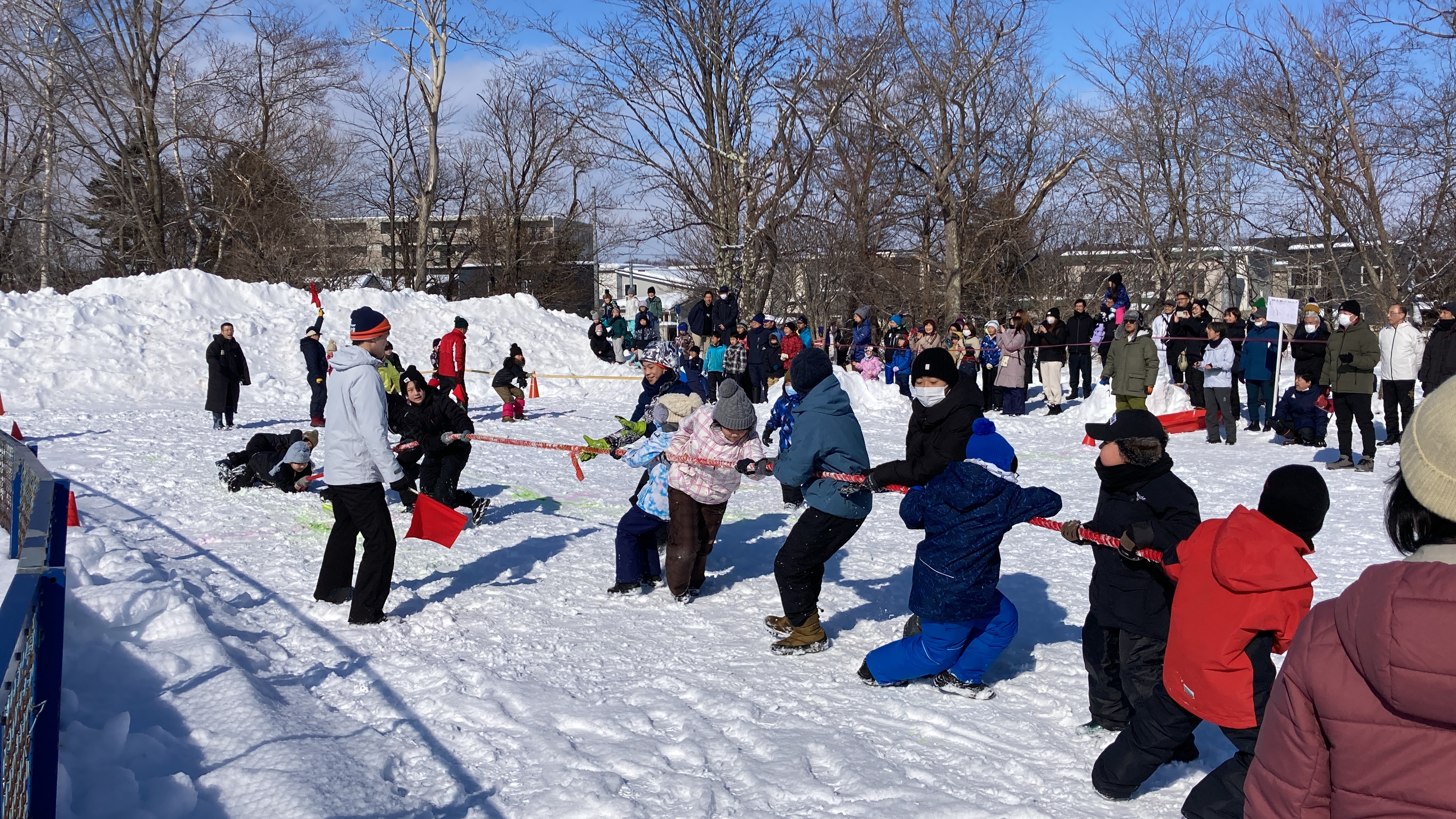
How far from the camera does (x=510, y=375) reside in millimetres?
17828

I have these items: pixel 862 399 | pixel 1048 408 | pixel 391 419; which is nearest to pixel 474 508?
pixel 391 419

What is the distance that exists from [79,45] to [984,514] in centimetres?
3089

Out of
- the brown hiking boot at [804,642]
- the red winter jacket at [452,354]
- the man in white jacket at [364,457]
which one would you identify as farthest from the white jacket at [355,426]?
the red winter jacket at [452,354]

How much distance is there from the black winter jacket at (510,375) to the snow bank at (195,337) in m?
2.56

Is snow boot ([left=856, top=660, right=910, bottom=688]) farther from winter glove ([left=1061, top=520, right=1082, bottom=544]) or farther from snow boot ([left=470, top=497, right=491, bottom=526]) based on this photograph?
snow boot ([left=470, top=497, right=491, bottom=526])

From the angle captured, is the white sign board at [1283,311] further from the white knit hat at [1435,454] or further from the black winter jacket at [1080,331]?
the white knit hat at [1435,454]

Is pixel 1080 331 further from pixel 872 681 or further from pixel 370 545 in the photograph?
pixel 370 545

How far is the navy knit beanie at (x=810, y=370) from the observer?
602 centimetres

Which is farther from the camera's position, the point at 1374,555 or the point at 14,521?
the point at 1374,555

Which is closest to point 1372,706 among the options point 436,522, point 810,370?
point 810,370

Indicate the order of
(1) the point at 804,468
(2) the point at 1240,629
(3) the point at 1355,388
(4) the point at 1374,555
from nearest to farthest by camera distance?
(2) the point at 1240,629 < (1) the point at 804,468 < (4) the point at 1374,555 < (3) the point at 1355,388

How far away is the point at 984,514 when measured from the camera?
507cm

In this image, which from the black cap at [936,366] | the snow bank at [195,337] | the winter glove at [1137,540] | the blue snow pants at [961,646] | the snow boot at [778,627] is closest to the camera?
the winter glove at [1137,540]

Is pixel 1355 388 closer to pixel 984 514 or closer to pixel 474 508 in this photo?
pixel 984 514
